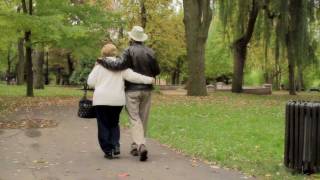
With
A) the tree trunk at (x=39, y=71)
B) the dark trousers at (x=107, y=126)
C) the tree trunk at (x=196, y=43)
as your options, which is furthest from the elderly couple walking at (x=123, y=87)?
the tree trunk at (x=39, y=71)

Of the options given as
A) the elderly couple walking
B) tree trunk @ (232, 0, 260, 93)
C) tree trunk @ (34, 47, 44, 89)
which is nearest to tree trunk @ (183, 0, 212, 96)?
tree trunk @ (232, 0, 260, 93)

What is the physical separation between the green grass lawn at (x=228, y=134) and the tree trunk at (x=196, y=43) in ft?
20.7

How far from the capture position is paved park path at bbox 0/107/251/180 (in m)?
8.16

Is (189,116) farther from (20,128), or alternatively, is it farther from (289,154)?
(289,154)

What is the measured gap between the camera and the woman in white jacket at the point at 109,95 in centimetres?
938

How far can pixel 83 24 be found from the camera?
26266 millimetres

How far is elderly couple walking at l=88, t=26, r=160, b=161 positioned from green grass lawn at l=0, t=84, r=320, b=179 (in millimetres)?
1298

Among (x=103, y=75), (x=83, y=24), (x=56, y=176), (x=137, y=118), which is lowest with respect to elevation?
(x=56, y=176)

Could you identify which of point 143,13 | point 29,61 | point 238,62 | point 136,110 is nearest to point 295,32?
point 238,62

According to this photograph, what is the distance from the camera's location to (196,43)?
27.4 metres

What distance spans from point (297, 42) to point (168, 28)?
1951cm

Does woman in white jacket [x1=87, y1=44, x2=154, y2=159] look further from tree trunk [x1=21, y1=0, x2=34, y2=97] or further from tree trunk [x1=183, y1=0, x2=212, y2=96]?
tree trunk [x1=183, y1=0, x2=212, y2=96]

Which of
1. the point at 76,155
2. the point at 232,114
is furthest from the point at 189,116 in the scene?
the point at 76,155

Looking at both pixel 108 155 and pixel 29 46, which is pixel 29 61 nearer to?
pixel 29 46
